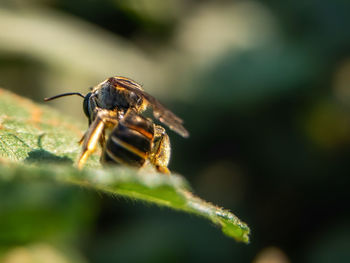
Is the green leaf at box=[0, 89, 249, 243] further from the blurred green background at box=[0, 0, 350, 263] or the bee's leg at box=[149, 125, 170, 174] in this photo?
the blurred green background at box=[0, 0, 350, 263]

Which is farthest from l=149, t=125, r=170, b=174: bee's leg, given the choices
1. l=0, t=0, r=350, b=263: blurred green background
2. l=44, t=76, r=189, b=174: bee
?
l=0, t=0, r=350, b=263: blurred green background

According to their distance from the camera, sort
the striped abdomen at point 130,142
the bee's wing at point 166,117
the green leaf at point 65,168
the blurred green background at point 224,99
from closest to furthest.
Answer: the green leaf at point 65,168 < the striped abdomen at point 130,142 < the bee's wing at point 166,117 < the blurred green background at point 224,99

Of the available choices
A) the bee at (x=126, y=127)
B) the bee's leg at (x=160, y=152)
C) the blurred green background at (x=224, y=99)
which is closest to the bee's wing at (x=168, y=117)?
the bee at (x=126, y=127)

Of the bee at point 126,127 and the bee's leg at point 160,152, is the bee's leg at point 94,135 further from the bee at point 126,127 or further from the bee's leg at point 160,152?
the bee's leg at point 160,152

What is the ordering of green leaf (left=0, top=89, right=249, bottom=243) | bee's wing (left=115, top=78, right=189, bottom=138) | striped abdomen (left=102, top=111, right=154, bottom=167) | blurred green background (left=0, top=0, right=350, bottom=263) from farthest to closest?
blurred green background (left=0, top=0, right=350, bottom=263) → bee's wing (left=115, top=78, right=189, bottom=138) → striped abdomen (left=102, top=111, right=154, bottom=167) → green leaf (left=0, top=89, right=249, bottom=243)

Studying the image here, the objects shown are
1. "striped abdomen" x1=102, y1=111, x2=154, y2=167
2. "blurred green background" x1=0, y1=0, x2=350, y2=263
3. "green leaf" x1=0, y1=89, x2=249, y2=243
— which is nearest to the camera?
"green leaf" x1=0, y1=89, x2=249, y2=243

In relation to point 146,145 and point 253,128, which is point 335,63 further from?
point 146,145
